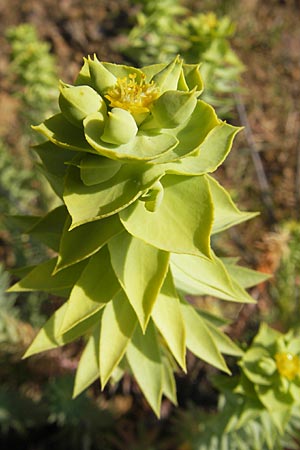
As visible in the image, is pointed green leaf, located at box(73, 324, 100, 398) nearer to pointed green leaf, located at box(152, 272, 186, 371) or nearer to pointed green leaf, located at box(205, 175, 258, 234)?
pointed green leaf, located at box(152, 272, 186, 371)

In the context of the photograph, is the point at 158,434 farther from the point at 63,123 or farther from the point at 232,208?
the point at 63,123

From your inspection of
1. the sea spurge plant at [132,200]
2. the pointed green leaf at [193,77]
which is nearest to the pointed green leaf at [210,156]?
the sea spurge plant at [132,200]

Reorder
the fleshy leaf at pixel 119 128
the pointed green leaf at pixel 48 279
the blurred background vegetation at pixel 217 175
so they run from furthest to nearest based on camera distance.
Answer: the blurred background vegetation at pixel 217 175 → the pointed green leaf at pixel 48 279 → the fleshy leaf at pixel 119 128

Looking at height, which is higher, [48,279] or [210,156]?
[210,156]

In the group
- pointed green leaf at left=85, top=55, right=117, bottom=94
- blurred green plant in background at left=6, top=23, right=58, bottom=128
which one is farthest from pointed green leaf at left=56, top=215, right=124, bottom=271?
blurred green plant in background at left=6, top=23, right=58, bottom=128

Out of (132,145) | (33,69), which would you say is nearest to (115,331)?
(132,145)

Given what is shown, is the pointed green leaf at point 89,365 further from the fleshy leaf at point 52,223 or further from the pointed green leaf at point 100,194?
the pointed green leaf at point 100,194

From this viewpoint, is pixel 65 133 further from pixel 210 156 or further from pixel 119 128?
pixel 210 156
